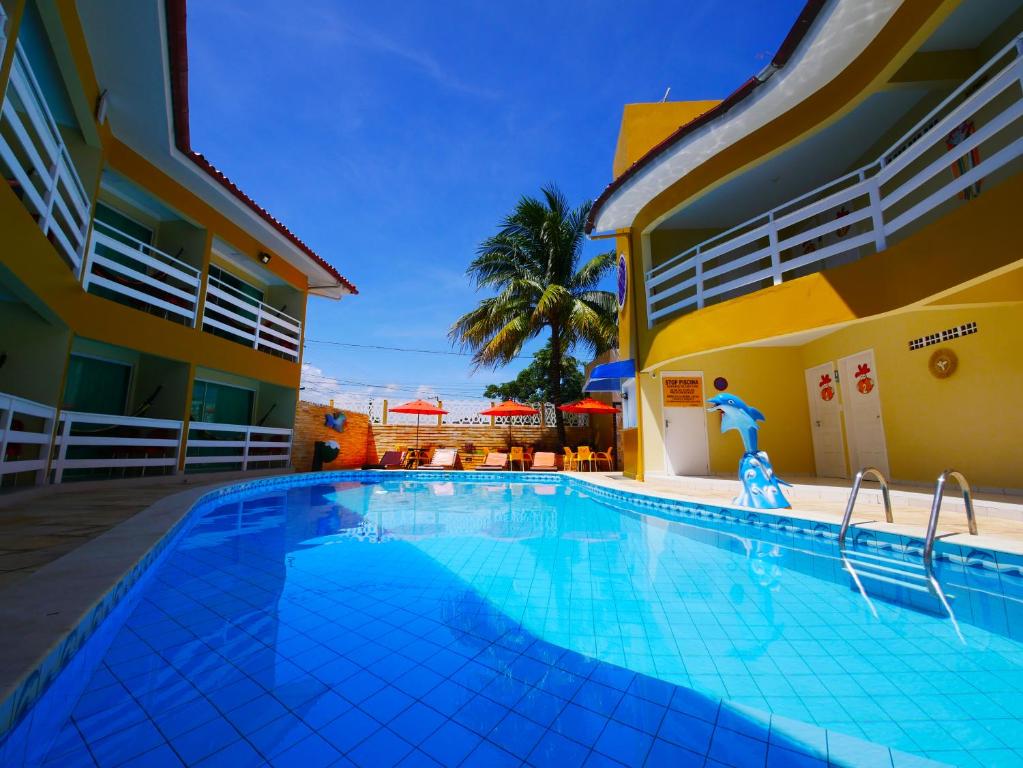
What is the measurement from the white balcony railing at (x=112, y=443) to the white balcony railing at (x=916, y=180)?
10.3m

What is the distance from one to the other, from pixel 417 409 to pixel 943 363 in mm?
13786

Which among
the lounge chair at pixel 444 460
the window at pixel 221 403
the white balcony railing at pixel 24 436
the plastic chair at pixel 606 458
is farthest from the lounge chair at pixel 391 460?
the white balcony railing at pixel 24 436

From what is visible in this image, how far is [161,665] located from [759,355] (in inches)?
440

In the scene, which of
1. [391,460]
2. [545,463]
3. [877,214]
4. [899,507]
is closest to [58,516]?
[899,507]

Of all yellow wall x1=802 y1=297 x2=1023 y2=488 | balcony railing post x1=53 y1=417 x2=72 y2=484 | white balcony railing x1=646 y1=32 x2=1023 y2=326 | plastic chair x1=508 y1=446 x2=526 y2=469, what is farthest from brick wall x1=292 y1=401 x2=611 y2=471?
yellow wall x1=802 y1=297 x2=1023 y2=488

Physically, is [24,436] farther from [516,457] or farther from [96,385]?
[516,457]

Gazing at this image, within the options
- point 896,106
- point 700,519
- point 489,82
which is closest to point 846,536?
point 700,519

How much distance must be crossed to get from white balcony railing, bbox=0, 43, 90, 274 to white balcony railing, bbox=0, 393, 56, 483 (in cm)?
216

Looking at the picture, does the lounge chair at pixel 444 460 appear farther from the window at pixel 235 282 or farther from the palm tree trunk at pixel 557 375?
the window at pixel 235 282

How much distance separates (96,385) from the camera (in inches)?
359

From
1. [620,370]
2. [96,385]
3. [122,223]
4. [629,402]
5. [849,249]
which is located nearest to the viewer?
[849,249]

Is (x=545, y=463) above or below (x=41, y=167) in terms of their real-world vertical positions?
below

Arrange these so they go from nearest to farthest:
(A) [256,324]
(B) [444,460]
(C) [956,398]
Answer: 1. (C) [956,398]
2. (A) [256,324]
3. (B) [444,460]

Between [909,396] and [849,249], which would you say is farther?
[909,396]
